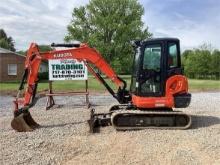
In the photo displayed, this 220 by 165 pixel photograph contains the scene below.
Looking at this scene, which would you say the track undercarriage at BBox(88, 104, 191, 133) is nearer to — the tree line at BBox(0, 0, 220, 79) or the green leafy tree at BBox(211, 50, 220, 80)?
the tree line at BBox(0, 0, 220, 79)

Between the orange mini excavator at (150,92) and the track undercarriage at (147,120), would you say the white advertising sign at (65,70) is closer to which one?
the orange mini excavator at (150,92)

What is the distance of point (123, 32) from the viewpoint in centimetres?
5578

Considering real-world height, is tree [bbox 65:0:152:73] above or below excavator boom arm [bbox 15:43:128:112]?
above

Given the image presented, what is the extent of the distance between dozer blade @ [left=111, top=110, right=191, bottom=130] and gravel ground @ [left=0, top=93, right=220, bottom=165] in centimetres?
34

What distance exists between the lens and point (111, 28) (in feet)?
183

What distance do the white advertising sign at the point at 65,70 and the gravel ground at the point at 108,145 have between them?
5.56 metres

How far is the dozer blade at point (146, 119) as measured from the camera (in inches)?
471

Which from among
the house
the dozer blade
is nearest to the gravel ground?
the dozer blade

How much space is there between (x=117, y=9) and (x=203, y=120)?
46096 millimetres

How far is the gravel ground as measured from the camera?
8672 millimetres

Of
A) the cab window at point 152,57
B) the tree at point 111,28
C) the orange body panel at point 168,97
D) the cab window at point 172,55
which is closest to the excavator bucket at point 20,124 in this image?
the orange body panel at point 168,97

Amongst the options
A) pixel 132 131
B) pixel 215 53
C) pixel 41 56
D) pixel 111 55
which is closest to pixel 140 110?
pixel 132 131

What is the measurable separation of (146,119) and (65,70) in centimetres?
755

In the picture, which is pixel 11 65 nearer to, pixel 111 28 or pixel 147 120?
pixel 111 28
